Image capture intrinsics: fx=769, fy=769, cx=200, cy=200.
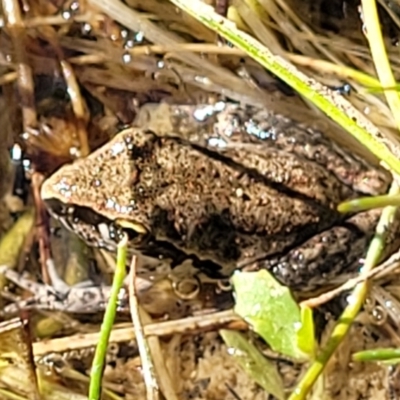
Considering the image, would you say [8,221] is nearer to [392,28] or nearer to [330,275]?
[330,275]

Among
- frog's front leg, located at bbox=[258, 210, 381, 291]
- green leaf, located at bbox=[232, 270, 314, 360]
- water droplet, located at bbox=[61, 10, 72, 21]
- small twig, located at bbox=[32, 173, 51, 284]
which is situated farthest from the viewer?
water droplet, located at bbox=[61, 10, 72, 21]

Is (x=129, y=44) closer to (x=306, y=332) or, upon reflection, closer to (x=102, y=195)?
(x=102, y=195)

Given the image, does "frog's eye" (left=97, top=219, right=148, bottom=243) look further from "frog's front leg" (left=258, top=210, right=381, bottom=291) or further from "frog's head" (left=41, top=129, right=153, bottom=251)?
"frog's front leg" (left=258, top=210, right=381, bottom=291)

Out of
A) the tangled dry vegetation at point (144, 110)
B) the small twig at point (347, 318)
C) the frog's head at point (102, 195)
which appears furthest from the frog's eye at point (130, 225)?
the small twig at point (347, 318)

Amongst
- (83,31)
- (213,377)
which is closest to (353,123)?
(213,377)

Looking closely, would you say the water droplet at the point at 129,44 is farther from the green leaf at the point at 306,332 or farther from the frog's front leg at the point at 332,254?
the green leaf at the point at 306,332

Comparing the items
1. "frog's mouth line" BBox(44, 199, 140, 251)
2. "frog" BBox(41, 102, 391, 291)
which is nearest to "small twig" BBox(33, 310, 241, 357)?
"frog" BBox(41, 102, 391, 291)

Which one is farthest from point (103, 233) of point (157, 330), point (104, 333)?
point (104, 333)
